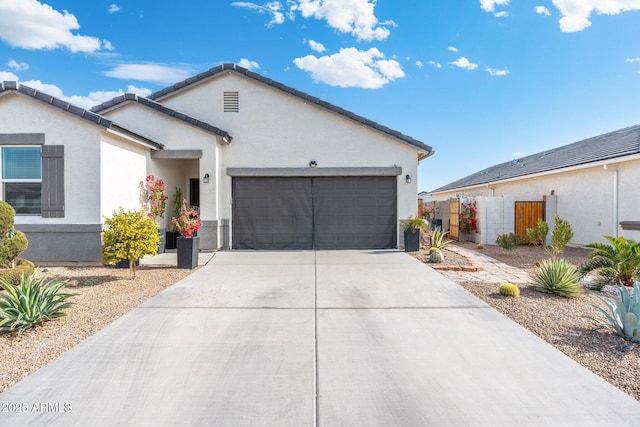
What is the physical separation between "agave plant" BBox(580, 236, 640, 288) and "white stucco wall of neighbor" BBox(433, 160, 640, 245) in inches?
207

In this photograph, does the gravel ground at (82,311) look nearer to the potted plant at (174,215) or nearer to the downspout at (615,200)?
the potted plant at (174,215)

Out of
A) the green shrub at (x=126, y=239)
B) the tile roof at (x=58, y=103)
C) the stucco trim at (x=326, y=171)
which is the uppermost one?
the tile roof at (x=58, y=103)

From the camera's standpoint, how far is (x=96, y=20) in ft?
36.7

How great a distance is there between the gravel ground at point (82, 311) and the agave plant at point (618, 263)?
29.0ft

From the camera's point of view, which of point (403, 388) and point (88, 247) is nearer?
point (403, 388)

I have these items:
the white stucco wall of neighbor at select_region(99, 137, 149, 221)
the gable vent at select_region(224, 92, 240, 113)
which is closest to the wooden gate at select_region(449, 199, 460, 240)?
the gable vent at select_region(224, 92, 240, 113)

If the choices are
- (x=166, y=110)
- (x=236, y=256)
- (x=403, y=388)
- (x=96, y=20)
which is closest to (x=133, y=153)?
(x=166, y=110)

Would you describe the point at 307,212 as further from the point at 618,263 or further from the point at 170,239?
the point at 618,263

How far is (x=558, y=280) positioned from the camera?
6.09 m

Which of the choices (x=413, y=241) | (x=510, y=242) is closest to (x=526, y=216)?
(x=510, y=242)

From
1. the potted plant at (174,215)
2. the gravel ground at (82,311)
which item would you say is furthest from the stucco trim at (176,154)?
the gravel ground at (82,311)

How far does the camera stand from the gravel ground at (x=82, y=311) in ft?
11.9

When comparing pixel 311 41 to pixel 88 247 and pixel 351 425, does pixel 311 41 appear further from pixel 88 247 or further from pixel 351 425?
pixel 351 425

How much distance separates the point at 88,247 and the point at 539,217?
53.7ft
